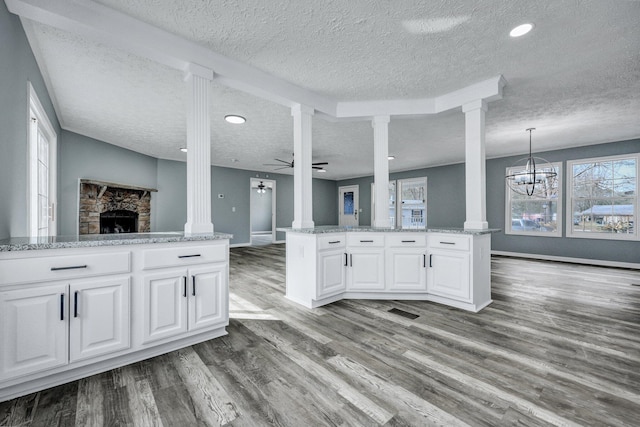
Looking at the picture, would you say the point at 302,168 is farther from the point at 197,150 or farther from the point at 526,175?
the point at 526,175

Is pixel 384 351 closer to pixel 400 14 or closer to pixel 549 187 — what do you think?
pixel 400 14

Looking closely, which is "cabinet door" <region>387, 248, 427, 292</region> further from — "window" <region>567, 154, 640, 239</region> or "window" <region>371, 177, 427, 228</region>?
"window" <region>371, 177, 427, 228</region>

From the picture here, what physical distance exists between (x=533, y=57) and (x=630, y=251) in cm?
513

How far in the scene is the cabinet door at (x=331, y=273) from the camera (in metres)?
3.13

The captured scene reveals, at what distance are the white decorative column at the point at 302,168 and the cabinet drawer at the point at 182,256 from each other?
1.15 meters

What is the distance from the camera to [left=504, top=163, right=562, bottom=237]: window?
6.04 metres

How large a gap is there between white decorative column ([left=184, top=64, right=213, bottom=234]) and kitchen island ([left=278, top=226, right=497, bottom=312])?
1064 millimetres

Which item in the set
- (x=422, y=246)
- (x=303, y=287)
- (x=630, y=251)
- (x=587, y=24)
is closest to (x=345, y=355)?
(x=303, y=287)

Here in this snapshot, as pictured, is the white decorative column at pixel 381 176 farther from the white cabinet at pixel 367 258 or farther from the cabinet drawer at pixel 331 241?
the cabinet drawer at pixel 331 241

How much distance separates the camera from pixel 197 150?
245cm

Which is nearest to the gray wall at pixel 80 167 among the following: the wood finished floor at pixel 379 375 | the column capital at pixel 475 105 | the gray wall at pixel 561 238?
the wood finished floor at pixel 379 375

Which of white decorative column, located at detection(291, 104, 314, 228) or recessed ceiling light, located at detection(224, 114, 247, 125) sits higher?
recessed ceiling light, located at detection(224, 114, 247, 125)

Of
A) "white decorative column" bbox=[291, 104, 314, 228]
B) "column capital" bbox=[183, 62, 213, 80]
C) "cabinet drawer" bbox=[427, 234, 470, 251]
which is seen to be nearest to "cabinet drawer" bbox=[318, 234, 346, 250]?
"white decorative column" bbox=[291, 104, 314, 228]

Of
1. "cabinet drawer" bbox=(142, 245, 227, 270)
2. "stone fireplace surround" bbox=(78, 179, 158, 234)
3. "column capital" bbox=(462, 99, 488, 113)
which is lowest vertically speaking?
"cabinet drawer" bbox=(142, 245, 227, 270)
